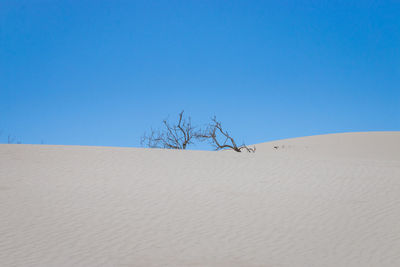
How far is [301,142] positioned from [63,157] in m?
26.2

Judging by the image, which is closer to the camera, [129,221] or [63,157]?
[129,221]

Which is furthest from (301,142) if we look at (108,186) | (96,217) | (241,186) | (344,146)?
(96,217)

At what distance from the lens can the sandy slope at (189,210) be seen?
709 cm

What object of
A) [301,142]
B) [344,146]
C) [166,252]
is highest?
[301,142]

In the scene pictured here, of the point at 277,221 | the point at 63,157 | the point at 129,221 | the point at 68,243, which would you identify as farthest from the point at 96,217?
the point at 63,157

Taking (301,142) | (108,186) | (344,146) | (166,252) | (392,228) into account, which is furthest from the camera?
(301,142)

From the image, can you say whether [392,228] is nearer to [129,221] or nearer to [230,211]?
[230,211]

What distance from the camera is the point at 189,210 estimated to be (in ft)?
33.3

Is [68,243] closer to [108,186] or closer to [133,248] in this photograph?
[133,248]

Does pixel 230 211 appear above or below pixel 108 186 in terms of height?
below

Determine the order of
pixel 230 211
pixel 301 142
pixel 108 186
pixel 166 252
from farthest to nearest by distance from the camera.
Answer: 1. pixel 301 142
2. pixel 108 186
3. pixel 230 211
4. pixel 166 252

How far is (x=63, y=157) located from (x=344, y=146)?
2538 centimetres

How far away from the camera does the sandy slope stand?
7.09 metres

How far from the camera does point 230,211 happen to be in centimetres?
1015
